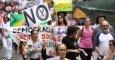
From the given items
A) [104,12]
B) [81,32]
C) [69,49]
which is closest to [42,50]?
[69,49]

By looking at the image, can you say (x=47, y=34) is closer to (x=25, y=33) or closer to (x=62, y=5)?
(x=25, y=33)

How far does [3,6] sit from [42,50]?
13364mm

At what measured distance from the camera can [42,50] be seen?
30.7 feet

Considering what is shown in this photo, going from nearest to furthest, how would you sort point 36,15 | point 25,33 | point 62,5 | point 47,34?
A: point 47,34
point 25,33
point 36,15
point 62,5

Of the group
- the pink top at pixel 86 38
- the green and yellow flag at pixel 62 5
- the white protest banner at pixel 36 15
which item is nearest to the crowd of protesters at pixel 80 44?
the pink top at pixel 86 38

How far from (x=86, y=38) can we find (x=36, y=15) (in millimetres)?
1535

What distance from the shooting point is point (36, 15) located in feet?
37.7

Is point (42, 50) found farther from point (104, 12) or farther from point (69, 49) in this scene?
point (104, 12)

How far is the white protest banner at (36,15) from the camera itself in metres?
11.3

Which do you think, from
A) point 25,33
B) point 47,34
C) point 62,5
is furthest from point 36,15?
point 62,5

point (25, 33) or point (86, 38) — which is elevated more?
point (25, 33)

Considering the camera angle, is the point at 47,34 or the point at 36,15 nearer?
the point at 47,34

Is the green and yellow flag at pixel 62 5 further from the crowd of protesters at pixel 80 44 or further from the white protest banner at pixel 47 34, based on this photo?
the white protest banner at pixel 47 34

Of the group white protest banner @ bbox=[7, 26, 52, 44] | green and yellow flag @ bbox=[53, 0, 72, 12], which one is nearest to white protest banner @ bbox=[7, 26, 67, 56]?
white protest banner @ bbox=[7, 26, 52, 44]
